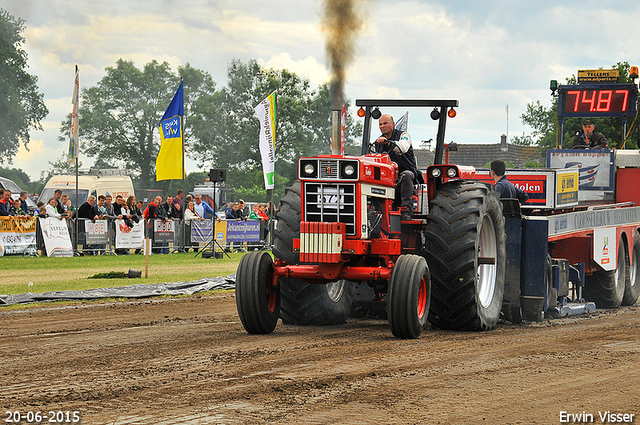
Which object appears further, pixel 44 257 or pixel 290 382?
pixel 44 257

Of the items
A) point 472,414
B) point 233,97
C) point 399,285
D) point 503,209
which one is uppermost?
point 233,97

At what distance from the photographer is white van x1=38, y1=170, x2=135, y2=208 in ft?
106

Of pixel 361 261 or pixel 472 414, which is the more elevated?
pixel 361 261

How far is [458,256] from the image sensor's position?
8.36 meters

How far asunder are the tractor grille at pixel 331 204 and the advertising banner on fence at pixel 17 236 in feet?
44.3

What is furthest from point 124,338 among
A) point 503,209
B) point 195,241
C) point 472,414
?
point 195,241

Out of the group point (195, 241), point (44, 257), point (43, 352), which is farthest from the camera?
point (195, 241)

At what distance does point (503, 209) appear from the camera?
9945mm

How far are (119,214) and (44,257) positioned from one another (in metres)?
2.90

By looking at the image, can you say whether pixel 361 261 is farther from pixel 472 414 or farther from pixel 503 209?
pixel 472 414

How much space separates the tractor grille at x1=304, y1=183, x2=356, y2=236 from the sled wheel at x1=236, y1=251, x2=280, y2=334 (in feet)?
2.25

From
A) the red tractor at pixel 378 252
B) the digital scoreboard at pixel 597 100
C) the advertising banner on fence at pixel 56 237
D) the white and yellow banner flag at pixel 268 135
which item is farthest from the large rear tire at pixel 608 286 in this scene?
the advertising banner on fence at pixel 56 237

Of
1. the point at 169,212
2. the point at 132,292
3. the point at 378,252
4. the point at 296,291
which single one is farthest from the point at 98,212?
the point at 378,252

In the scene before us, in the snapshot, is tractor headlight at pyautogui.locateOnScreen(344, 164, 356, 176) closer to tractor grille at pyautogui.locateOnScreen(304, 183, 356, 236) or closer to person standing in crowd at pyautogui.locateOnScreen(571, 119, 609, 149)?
A: tractor grille at pyautogui.locateOnScreen(304, 183, 356, 236)
